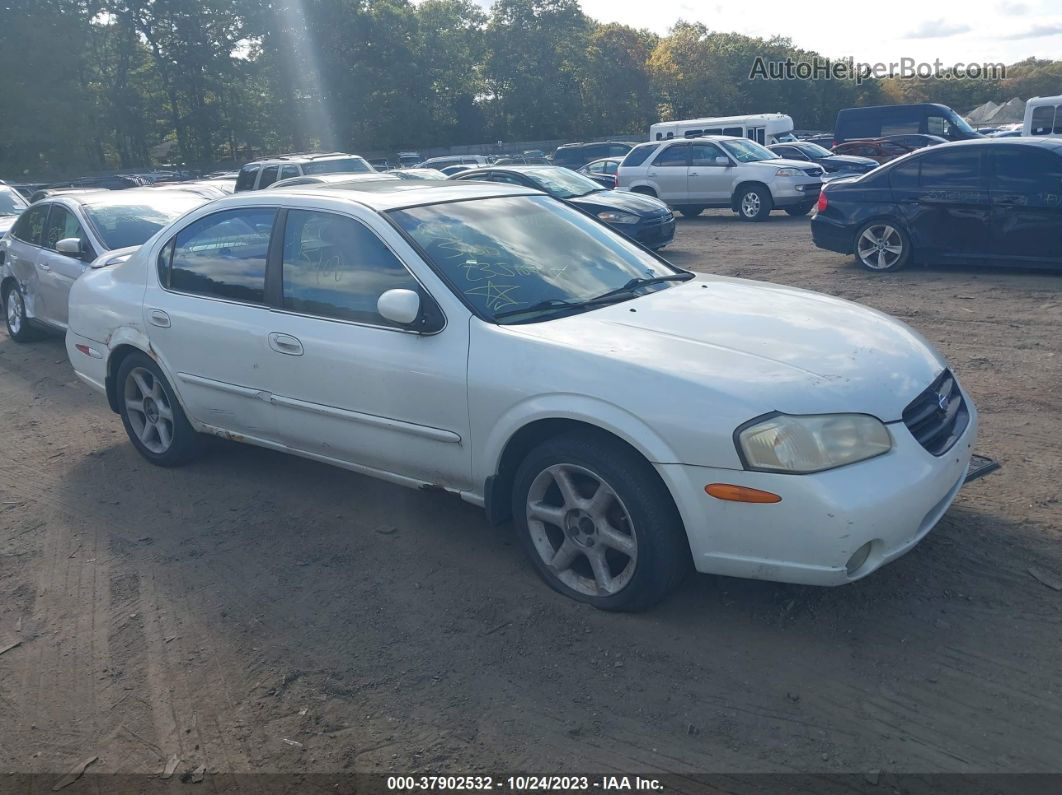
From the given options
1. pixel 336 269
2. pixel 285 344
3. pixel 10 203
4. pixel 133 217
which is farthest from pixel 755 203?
pixel 285 344

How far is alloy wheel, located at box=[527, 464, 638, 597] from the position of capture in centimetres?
379

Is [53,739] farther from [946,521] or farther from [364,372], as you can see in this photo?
[946,521]

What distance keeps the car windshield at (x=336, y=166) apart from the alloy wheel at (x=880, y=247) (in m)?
10.2

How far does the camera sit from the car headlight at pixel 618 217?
13.7 m

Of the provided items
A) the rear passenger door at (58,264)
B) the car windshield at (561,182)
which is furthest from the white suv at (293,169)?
the rear passenger door at (58,264)

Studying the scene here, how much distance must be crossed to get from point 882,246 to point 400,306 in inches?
346

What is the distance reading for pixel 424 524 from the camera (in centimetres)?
495

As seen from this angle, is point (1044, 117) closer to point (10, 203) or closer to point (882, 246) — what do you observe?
point (882, 246)

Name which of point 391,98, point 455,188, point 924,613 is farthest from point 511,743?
point 391,98

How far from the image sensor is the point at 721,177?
19.8 meters

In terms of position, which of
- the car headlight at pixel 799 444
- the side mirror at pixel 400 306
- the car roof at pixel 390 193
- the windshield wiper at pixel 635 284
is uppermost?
the car roof at pixel 390 193

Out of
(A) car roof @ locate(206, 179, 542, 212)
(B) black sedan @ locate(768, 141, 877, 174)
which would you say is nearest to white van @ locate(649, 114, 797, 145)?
(B) black sedan @ locate(768, 141, 877, 174)

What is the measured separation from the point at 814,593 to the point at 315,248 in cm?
292

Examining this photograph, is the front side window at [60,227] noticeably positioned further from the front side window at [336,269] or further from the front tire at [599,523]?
the front tire at [599,523]
